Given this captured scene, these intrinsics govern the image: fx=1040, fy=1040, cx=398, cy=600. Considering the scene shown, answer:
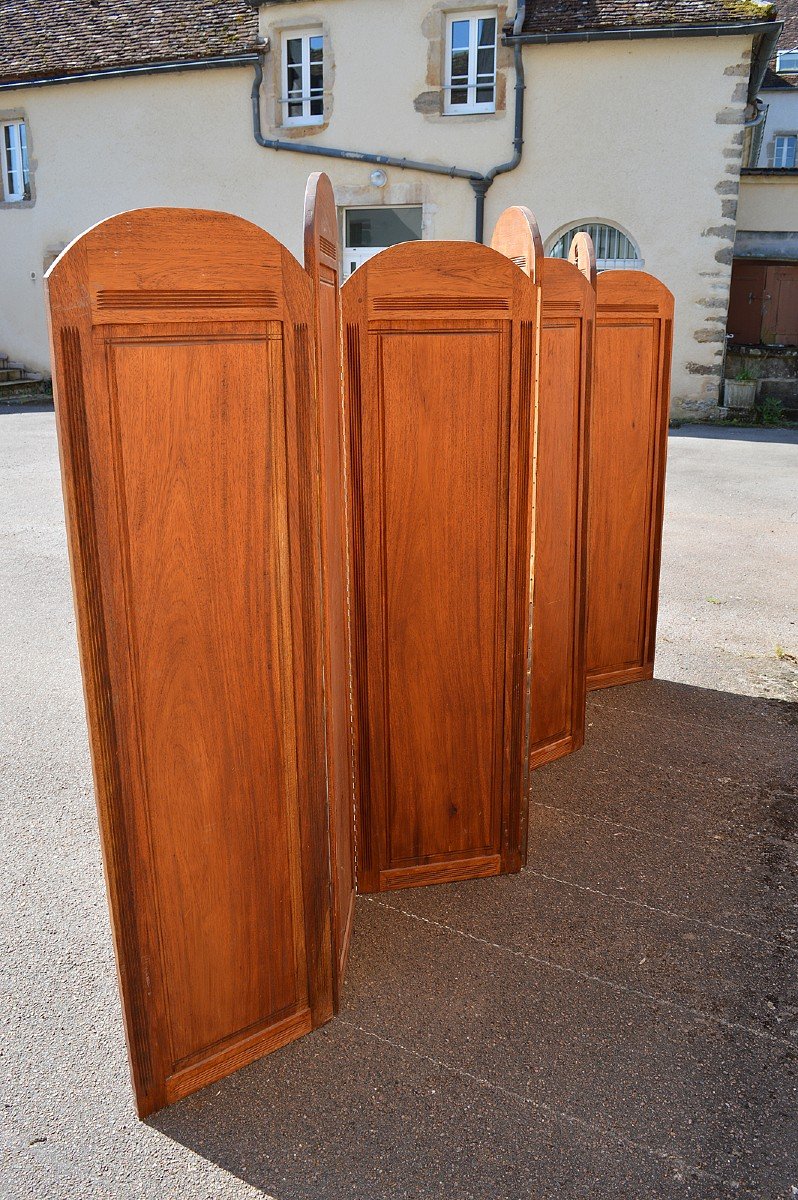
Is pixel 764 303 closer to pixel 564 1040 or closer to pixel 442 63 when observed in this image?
pixel 442 63

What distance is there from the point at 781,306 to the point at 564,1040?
17640mm

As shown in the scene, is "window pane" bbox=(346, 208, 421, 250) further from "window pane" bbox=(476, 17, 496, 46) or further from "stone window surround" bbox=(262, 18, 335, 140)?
"window pane" bbox=(476, 17, 496, 46)

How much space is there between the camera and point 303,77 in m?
17.3

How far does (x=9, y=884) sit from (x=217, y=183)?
656 inches

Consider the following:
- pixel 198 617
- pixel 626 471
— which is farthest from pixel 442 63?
pixel 198 617

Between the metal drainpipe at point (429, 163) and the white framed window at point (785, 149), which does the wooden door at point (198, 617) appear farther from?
the white framed window at point (785, 149)

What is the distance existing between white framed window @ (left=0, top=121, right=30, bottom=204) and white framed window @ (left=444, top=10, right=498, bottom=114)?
844cm

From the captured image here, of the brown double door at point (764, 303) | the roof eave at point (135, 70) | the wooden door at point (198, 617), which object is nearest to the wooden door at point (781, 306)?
the brown double door at point (764, 303)

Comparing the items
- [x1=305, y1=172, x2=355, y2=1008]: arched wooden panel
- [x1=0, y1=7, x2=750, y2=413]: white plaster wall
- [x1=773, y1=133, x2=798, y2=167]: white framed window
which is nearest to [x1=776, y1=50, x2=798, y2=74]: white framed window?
[x1=773, y1=133, x2=798, y2=167]: white framed window

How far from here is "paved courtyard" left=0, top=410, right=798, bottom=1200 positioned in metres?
2.36

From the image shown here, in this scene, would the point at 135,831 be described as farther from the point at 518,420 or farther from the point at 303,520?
the point at 518,420

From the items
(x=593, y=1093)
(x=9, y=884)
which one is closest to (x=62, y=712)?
(x=9, y=884)

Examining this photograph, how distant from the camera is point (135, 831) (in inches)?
93.4

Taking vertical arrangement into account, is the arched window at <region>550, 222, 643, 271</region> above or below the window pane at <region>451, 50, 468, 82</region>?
below
